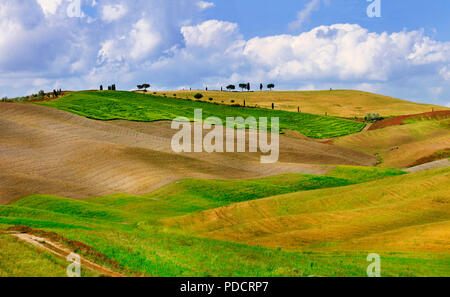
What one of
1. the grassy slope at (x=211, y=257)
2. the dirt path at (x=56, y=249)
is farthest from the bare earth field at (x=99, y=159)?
the dirt path at (x=56, y=249)

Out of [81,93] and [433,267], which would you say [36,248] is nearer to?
A: [433,267]

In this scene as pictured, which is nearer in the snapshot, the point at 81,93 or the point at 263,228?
the point at 263,228

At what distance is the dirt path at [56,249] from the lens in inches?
766

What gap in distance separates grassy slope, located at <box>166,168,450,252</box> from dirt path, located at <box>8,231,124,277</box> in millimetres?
14330

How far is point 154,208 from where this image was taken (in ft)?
158

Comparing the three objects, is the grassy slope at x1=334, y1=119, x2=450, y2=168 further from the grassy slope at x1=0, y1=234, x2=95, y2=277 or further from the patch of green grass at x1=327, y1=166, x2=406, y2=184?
the grassy slope at x1=0, y1=234, x2=95, y2=277

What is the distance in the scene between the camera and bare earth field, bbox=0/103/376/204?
57.4 meters

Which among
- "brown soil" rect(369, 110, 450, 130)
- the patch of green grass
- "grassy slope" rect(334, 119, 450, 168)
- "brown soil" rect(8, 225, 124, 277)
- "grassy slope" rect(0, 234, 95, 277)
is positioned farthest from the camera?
"brown soil" rect(369, 110, 450, 130)

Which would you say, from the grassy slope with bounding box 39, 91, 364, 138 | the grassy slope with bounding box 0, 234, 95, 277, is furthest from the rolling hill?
the grassy slope with bounding box 39, 91, 364, 138

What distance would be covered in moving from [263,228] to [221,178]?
2865 centimetres

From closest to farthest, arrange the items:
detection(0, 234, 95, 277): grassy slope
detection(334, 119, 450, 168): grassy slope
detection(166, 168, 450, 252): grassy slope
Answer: detection(0, 234, 95, 277): grassy slope
detection(166, 168, 450, 252): grassy slope
detection(334, 119, 450, 168): grassy slope

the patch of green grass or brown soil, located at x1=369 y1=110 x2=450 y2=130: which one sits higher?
brown soil, located at x1=369 y1=110 x2=450 y2=130

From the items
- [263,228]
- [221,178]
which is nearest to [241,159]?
[221,178]

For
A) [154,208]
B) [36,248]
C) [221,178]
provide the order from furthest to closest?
[221,178]
[154,208]
[36,248]
